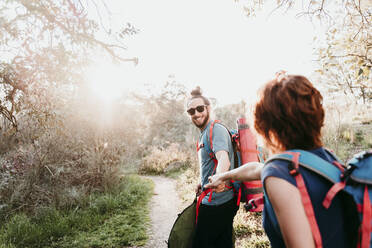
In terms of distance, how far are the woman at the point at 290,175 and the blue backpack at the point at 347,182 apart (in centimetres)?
2

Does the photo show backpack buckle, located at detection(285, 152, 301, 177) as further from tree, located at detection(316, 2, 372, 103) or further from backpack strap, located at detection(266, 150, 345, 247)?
tree, located at detection(316, 2, 372, 103)

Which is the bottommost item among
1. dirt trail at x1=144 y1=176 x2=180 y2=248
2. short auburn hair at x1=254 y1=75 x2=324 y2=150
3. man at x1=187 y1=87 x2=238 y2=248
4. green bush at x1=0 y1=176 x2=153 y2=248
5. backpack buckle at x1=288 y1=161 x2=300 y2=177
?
dirt trail at x1=144 y1=176 x2=180 y2=248

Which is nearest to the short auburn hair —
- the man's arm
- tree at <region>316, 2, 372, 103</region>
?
the man's arm

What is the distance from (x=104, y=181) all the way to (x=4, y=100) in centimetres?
450

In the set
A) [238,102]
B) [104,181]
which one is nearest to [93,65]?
[104,181]

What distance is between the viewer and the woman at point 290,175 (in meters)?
0.78

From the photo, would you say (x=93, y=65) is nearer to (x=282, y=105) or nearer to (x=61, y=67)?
(x=61, y=67)

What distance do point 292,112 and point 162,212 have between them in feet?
20.9

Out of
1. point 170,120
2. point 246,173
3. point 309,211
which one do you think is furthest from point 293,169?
point 170,120

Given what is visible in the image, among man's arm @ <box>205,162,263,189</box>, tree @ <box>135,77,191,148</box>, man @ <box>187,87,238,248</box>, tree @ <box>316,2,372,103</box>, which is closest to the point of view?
man's arm @ <box>205,162,263,189</box>

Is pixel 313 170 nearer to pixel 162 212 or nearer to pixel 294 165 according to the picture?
pixel 294 165

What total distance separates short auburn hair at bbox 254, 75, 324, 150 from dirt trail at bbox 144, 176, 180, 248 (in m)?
4.41

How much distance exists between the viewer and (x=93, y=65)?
493 centimetres

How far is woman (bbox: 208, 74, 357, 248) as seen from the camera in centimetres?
78
